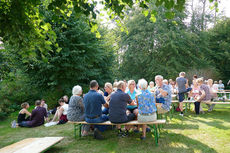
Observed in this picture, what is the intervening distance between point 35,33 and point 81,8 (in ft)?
5.81

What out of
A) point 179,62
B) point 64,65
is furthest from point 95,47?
point 179,62

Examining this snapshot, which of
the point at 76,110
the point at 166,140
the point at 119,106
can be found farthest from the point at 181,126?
the point at 76,110

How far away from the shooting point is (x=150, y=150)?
472 centimetres

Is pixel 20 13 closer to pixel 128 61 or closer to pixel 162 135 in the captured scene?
pixel 162 135

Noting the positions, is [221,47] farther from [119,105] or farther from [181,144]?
[119,105]

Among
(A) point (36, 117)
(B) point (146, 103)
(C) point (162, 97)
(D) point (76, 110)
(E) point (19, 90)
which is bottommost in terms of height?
(A) point (36, 117)

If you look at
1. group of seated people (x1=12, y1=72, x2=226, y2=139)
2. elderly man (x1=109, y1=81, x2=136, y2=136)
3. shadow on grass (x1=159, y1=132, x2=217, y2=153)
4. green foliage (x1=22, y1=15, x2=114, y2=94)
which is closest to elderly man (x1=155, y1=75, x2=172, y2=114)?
group of seated people (x1=12, y1=72, x2=226, y2=139)

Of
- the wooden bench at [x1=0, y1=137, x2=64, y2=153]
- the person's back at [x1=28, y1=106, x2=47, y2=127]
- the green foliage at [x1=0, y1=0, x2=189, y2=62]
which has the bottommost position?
the wooden bench at [x1=0, y1=137, x2=64, y2=153]

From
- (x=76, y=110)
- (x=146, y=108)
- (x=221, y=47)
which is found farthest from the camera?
(x=221, y=47)

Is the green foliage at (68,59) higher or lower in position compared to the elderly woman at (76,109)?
higher

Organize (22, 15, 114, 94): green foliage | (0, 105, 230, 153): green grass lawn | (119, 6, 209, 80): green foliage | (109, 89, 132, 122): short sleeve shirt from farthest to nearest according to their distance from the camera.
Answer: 1. (119, 6, 209, 80): green foliage
2. (22, 15, 114, 94): green foliage
3. (109, 89, 132, 122): short sleeve shirt
4. (0, 105, 230, 153): green grass lawn

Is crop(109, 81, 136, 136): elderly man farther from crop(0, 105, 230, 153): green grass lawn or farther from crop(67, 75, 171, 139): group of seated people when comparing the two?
crop(0, 105, 230, 153): green grass lawn

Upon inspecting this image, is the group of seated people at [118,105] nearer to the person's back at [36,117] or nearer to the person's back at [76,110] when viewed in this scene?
the person's back at [76,110]

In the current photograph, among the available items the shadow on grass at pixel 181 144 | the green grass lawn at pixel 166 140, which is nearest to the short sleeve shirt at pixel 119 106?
the green grass lawn at pixel 166 140
